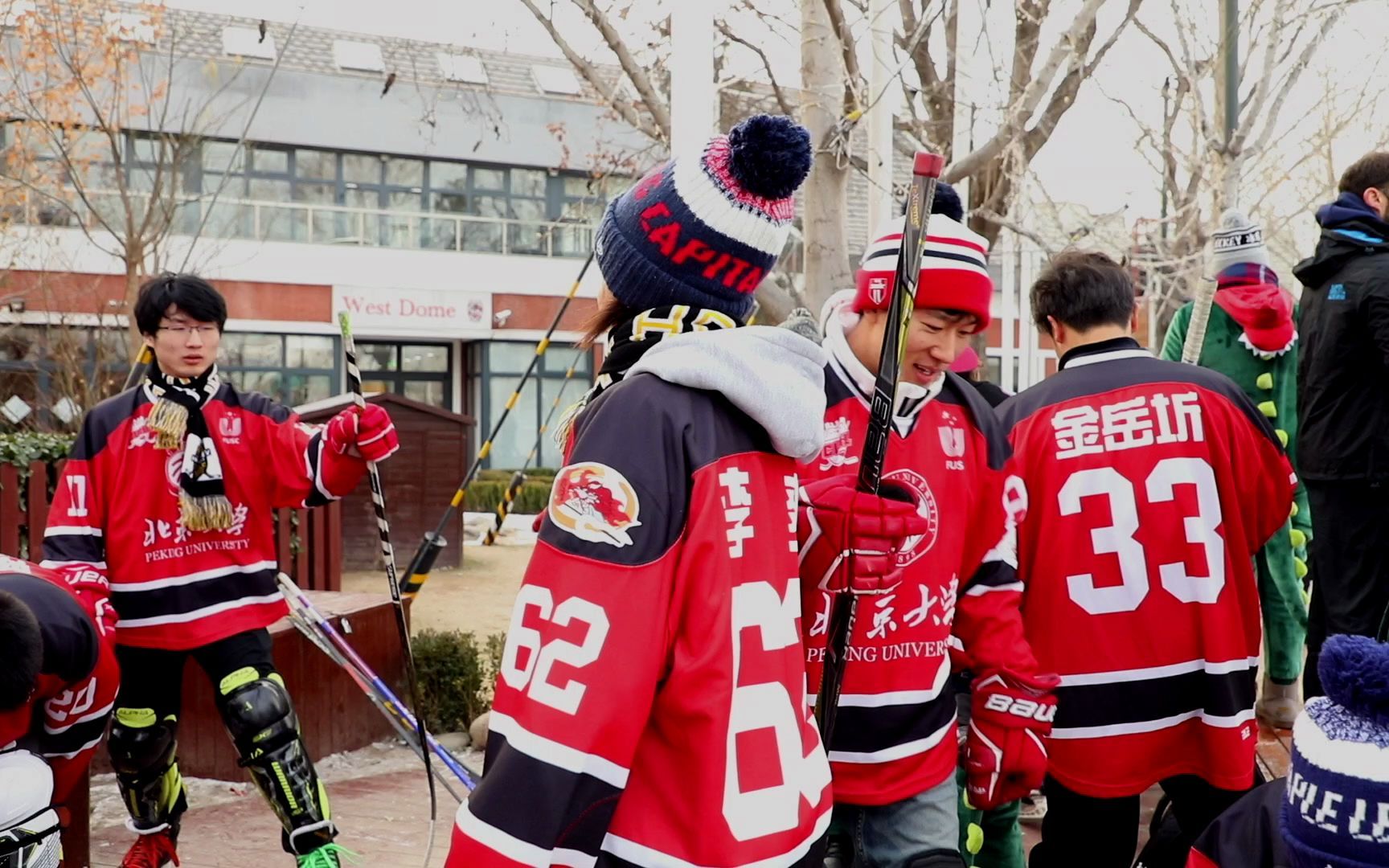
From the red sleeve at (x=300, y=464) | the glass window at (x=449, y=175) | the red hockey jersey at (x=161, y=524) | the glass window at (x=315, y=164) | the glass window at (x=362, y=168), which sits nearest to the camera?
the red hockey jersey at (x=161, y=524)

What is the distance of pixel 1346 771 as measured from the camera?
1.96 metres

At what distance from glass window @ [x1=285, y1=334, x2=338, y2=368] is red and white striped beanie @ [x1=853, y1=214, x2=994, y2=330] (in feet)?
77.3

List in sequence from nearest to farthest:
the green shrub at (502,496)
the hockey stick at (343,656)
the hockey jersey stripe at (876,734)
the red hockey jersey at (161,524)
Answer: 1. the hockey jersey stripe at (876,734)
2. the red hockey jersey at (161,524)
3. the hockey stick at (343,656)
4. the green shrub at (502,496)

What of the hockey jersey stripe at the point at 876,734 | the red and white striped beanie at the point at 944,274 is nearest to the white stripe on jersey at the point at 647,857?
the hockey jersey stripe at the point at 876,734

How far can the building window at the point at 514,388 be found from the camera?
88.5ft

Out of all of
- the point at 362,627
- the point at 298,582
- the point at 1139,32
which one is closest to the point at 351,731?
the point at 362,627

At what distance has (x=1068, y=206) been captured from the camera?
12.1 meters

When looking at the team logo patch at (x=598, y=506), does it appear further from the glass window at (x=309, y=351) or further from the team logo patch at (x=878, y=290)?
the glass window at (x=309, y=351)

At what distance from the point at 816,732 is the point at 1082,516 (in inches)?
67.1

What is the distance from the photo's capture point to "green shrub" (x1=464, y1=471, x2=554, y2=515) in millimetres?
20141

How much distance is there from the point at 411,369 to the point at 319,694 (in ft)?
71.7

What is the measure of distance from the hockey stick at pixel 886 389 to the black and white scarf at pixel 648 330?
44 cm

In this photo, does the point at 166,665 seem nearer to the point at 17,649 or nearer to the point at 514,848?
the point at 17,649

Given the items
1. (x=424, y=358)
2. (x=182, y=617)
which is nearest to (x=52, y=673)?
(x=182, y=617)
